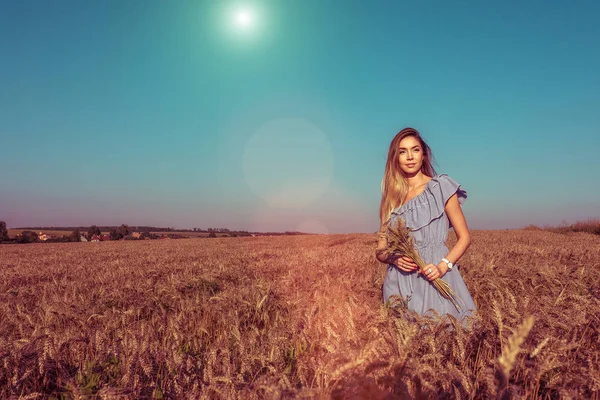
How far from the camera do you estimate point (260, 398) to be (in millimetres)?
1507

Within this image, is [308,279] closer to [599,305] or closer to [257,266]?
[257,266]

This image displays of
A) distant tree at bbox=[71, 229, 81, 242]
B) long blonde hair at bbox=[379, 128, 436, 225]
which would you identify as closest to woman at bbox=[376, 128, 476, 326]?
long blonde hair at bbox=[379, 128, 436, 225]

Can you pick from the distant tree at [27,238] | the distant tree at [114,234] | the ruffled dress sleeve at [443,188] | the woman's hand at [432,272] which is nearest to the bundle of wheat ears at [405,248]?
the woman's hand at [432,272]

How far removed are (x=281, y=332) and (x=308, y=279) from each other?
9.70ft

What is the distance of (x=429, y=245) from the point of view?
3.46 m

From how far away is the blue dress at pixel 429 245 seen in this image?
126 inches

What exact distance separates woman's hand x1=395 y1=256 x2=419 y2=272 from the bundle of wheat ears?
7cm

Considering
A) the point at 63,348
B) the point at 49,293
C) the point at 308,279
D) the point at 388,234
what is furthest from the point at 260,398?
the point at 49,293

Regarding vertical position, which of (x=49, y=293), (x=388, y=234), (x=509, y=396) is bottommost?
(x=49, y=293)

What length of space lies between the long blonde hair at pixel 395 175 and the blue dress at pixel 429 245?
0.21 meters

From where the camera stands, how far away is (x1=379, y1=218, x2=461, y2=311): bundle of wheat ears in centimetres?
286

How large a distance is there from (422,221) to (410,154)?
2.38 ft

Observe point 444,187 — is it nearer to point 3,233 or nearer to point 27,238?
point 27,238

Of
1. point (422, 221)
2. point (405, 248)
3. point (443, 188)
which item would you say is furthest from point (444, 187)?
point (405, 248)
